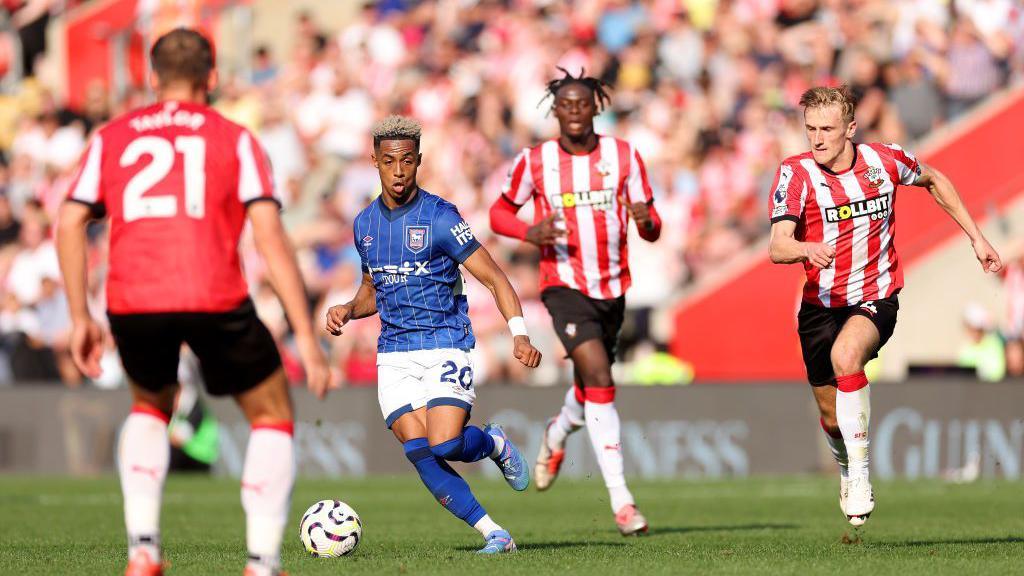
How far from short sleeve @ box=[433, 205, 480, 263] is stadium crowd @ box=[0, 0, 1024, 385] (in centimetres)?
980

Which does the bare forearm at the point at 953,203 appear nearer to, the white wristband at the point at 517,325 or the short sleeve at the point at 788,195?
the short sleeve at the point at 788,195

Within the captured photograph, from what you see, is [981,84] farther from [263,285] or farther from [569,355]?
[569,355]

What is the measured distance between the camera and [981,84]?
19578 mm

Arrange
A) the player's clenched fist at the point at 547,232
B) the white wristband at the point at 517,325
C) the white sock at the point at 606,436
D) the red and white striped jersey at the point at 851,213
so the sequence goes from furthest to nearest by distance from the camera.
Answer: the white sock at the point at 606,436
the player's clenched fist at the point at 547,232
the red and white striped jersey at the point at 851,213
the white wristband at the point at 517,325

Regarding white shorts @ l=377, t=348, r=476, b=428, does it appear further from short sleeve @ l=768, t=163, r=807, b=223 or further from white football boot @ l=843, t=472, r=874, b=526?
white football boot @ l=843, t=472, r=874, b=526

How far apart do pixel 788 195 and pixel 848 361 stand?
0.96 m

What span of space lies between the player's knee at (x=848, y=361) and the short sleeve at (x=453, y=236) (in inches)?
81.6

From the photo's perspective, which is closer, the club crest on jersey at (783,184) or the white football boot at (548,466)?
the club crest on jersey at (783,184)

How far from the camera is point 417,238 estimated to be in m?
9.15

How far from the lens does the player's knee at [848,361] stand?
9.28m

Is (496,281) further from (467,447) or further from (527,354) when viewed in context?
(467,447)

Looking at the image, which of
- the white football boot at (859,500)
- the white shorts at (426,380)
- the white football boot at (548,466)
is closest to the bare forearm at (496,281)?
the white shorts at (426,380)

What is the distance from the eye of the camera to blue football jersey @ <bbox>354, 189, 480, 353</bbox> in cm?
916

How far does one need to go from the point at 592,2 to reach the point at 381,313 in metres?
14.0
